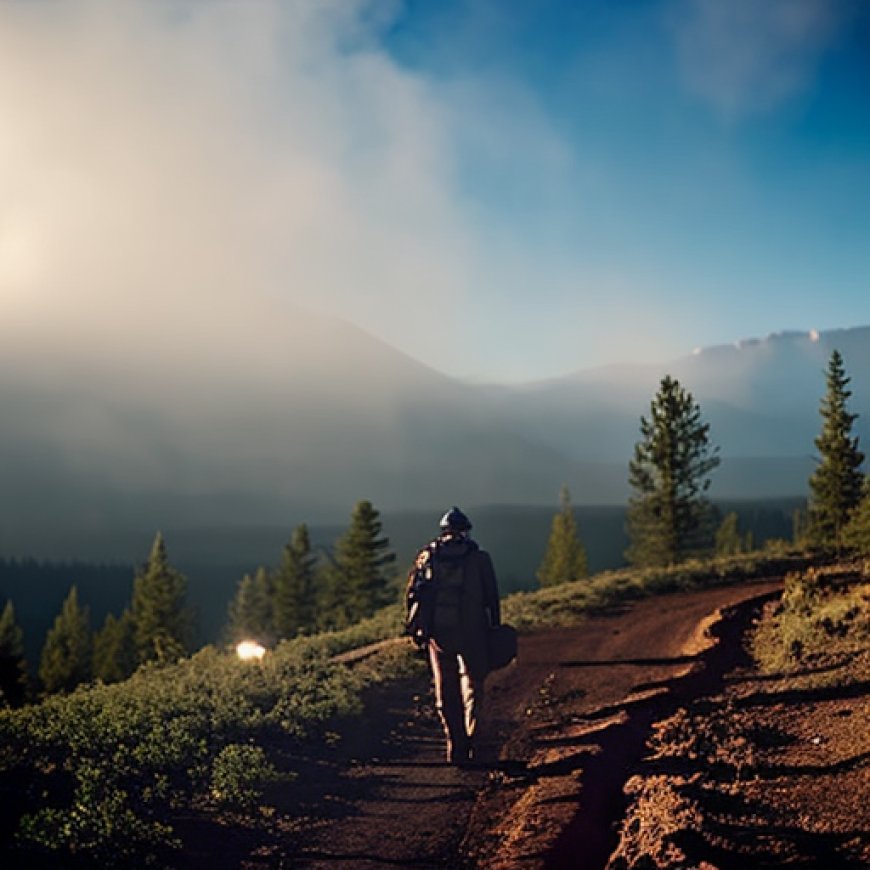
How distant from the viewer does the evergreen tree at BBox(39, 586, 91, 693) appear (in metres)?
63.9

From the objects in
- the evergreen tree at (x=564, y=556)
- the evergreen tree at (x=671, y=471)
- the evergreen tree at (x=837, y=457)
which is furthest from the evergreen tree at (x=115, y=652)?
the evergreen tree at (x=837, y=457)

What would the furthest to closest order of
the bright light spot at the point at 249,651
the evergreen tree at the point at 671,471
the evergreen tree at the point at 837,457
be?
1. the evergreen tree at the point at 837,457
2. the evergreen tree at the point at 671,471
3. the bright light spot at the point at 249,651

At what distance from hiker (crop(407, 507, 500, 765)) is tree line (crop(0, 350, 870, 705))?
8867 millimetres

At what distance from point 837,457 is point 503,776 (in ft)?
135

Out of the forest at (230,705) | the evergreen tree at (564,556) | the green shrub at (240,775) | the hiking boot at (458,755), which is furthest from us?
the evergreen tree at (564,556)

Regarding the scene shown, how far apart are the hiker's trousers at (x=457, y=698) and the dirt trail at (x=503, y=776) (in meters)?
0.31

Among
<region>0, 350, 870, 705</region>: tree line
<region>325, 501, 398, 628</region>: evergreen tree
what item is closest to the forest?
<region>0, 350, 870, 705</region>: tree line

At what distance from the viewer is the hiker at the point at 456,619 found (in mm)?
8484

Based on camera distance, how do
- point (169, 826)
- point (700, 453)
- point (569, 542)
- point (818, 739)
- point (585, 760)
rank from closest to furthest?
1. point (169, 826)
2. point (818, 739)
3. point (585, 760)
4. point (700, 453)
5. point (569, 542)

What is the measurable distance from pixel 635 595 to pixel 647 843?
17.7 meters

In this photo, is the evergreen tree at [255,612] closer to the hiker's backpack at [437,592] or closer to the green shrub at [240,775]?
the green shrub at [240,775]

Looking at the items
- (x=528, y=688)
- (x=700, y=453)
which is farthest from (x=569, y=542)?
(x=528, y=688)

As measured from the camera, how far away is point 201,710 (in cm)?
948

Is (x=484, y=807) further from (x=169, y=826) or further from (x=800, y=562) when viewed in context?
(x=800, y=562)
